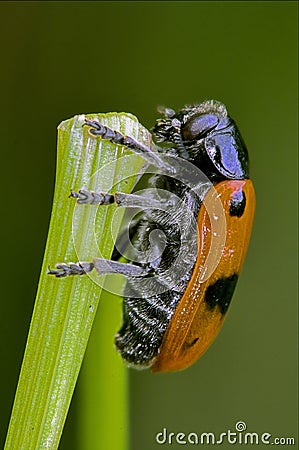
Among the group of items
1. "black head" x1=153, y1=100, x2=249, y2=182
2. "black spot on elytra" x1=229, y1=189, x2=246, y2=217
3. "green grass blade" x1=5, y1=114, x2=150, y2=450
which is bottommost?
"green grass blade" x1=5, y1=114, x2=150, y2=450

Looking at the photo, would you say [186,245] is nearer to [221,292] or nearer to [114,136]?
[221,292]

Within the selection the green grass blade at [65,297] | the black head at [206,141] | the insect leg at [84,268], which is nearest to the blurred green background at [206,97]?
the black head at [206,141]

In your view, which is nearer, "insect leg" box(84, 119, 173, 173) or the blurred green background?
"insect leg" box(84, 119, 173, 173)

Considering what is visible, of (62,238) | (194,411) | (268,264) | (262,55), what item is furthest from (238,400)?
(62,238)

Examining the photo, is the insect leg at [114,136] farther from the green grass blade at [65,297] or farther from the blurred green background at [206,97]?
the blurred green background at [206,97]

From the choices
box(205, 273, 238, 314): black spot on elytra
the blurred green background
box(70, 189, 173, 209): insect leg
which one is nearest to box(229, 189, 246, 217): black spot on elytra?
box(205, 273, 238, 314): black spot on elytra

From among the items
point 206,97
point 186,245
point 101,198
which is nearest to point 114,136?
point 101,198

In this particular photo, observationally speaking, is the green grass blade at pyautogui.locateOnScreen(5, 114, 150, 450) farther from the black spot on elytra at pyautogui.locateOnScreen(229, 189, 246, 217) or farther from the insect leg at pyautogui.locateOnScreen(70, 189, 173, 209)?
the black spot on elytra at pyautogui.locateOnScreen(229, 189, 246, 217)
